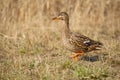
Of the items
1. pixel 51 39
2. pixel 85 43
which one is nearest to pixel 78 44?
pixel 85 43

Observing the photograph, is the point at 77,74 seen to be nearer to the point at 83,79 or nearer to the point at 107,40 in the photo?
the point at 83,79

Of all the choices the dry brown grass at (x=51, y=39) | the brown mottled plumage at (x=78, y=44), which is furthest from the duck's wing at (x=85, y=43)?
the dry brown grass at (x=51, y=39)

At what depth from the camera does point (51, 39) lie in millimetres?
11875

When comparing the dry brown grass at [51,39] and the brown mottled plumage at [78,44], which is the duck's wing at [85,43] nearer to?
the brown mottled plumage at [78,44]

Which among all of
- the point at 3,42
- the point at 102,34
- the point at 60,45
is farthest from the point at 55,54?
the point at 102,34

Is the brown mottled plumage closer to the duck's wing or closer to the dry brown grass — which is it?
the duck's wing

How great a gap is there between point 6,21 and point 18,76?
518 centimetres

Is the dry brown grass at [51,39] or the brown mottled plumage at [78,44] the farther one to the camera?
the brown mottled plumage at [78,44]

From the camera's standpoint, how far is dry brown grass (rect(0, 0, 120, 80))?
859cm

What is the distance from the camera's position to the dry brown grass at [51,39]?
8.59 m

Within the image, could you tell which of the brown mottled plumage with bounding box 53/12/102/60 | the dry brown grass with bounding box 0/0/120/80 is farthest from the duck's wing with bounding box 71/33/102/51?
the dry brown grass with bounding box 0/0/120/80

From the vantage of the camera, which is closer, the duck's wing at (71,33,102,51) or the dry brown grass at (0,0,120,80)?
the dry brown grass at (0,0,120,80)

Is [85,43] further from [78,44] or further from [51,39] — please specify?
[51,39]

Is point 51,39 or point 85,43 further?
point 51,39
